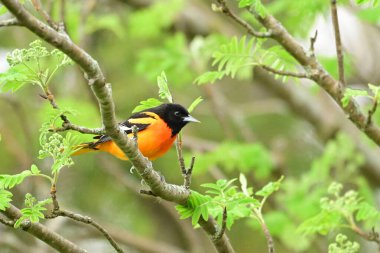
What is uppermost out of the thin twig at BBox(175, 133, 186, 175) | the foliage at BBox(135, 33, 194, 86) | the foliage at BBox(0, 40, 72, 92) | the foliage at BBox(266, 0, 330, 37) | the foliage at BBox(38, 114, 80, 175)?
the foliage at BBox(135, 33, 194, 86)

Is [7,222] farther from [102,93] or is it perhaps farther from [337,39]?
[337,39]

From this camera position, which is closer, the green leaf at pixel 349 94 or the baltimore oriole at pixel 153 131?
the green leaf at pixel 349 94

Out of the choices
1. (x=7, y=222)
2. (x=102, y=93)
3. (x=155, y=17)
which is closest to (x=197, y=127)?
(x=155, y=17)

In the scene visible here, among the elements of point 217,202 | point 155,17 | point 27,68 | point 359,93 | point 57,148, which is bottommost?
point 217,202

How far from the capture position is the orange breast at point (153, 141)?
4637mm

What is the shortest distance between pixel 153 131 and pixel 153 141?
0.08m

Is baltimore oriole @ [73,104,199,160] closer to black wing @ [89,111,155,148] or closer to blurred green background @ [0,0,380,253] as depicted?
black wing @ [89,111,155,148]

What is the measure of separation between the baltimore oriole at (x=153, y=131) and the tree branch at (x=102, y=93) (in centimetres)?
138

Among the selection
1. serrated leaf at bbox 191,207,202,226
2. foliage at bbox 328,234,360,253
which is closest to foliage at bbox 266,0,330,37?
foliage at bbox 328,234,360,253

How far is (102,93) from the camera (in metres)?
2.49

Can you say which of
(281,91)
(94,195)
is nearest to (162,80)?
(281,91)

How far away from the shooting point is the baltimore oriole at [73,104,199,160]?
15.2ft

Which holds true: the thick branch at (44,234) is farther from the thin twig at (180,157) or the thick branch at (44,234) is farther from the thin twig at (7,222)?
the thin twig at (180,157)

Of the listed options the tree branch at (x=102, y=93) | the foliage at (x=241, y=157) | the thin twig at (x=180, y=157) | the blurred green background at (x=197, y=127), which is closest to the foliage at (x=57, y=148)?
the tree branch at (x=102, y=93)
